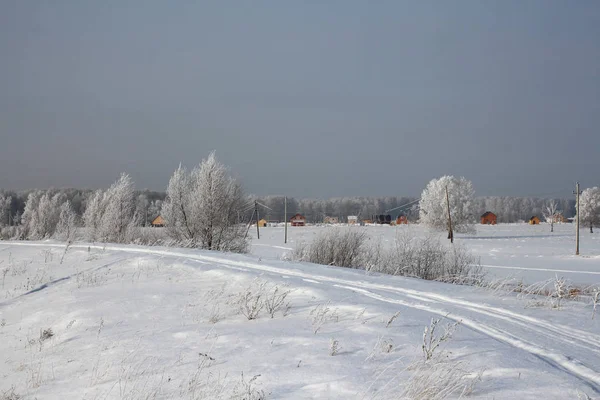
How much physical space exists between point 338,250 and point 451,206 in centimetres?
5677

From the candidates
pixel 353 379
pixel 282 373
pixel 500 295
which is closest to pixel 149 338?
pixel 282 373

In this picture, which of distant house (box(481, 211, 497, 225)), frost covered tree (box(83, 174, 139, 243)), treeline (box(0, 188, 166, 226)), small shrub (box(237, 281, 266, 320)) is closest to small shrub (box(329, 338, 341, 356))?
small shrub (box(237, 281, 266, 320))

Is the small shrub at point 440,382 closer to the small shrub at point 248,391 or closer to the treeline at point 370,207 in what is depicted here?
the small shrub at point 248,391

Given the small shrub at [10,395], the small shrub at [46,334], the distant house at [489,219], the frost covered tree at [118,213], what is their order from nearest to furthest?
the small shrub at [10,395] < the small shrub at [46,334] < the frost covered tree at [118,213] < the distant house at [489,219]

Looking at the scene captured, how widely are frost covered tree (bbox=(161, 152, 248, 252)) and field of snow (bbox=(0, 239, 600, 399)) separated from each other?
10687mm

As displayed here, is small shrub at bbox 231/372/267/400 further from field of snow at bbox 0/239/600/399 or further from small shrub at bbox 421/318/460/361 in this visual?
small shrub at bbox 421/318/460/361

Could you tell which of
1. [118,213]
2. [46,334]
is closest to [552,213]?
[118,213]

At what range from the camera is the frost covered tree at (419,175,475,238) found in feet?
230

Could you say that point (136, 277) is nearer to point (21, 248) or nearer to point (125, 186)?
point (21, 248)

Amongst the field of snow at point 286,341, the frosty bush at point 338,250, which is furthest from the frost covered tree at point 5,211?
the field of snow at point 286,341

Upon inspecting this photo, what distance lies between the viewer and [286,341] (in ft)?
19.4

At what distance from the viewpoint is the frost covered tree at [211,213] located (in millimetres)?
22266

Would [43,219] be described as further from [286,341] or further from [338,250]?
[286,341]

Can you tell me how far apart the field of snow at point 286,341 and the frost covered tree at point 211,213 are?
35.1 ft
